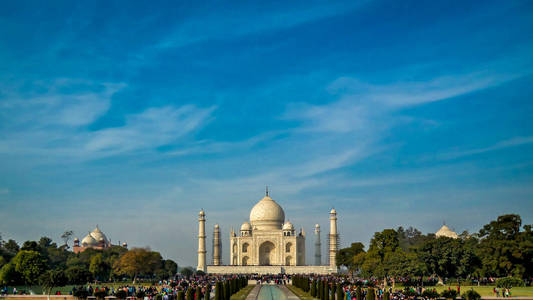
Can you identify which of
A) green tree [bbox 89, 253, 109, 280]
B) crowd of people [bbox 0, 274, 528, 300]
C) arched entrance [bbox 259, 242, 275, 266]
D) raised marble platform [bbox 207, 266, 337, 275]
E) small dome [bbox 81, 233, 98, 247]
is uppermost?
small dome [bbox 81, 233, 98, 247]

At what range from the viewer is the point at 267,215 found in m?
86.4

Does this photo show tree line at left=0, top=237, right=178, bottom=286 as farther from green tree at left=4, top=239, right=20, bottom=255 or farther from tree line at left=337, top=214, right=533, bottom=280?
tree line at left=337, top=214, right=533, bottom=280

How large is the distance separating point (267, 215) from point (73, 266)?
36.6 metres

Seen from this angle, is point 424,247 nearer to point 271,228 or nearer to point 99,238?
point 271,228

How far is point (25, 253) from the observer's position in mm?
46688

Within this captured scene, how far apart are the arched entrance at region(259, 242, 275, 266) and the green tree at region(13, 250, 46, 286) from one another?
41.8m

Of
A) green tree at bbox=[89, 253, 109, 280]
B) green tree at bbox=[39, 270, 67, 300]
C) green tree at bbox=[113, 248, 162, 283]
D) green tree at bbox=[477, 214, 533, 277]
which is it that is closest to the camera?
green tree at bbox=[39, 270, 67, 300]

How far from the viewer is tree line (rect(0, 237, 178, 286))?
150 feet

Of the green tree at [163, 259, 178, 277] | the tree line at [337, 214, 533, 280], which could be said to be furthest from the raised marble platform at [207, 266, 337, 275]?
the tree line at [337, 214, 533, 280]

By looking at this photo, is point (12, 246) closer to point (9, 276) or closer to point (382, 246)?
point (9, 276)

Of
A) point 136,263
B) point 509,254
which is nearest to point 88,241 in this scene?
point 136,263

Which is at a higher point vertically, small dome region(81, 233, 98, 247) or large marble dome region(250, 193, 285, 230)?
large marble dome region(250, 193, 285, 230)

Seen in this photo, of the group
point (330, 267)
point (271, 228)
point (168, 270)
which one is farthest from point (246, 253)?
point (168, 270)

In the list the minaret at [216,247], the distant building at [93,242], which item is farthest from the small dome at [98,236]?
the minaret at [216,247]
